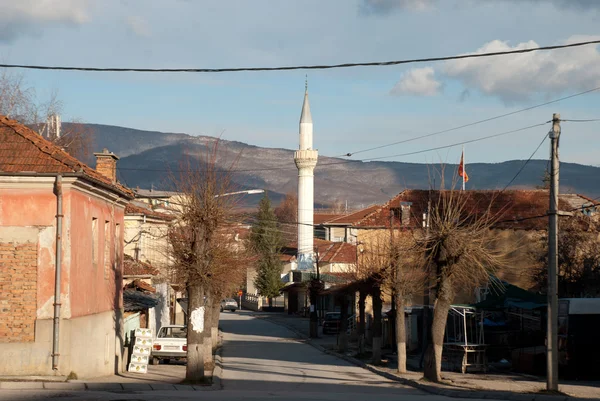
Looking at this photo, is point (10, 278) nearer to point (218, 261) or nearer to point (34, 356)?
point (34, 356)

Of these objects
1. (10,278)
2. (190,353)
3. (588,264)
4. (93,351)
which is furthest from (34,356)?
(588,264)

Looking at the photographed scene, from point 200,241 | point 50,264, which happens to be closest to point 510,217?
point 200,241

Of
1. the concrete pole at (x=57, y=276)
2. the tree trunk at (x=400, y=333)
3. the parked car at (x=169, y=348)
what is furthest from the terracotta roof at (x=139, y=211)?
the concrete pole at (x=57, y=276)

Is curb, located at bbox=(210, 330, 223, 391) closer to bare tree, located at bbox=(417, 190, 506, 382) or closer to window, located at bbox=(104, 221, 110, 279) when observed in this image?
window, located at bbox=(104, 221, 110, 279)

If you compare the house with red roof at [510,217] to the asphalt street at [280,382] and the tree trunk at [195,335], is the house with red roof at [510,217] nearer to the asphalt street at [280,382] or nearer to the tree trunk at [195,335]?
the asphalt street at [280,382]

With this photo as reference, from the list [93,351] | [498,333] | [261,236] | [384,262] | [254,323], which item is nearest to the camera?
[93,351]

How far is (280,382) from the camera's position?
27.8m

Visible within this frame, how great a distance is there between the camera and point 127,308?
1240 inches

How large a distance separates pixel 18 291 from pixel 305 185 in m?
66.0

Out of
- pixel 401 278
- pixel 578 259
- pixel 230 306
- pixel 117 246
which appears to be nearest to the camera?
pixel 117 246

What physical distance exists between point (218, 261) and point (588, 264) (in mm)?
26876

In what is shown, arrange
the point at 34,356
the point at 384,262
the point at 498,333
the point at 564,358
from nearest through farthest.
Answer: the point at 34,356
the point at 564,358
the point at 384,262
the point at 498,333

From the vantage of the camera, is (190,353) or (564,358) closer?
(190,353)

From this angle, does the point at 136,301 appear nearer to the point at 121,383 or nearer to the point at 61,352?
the point at 121,383
